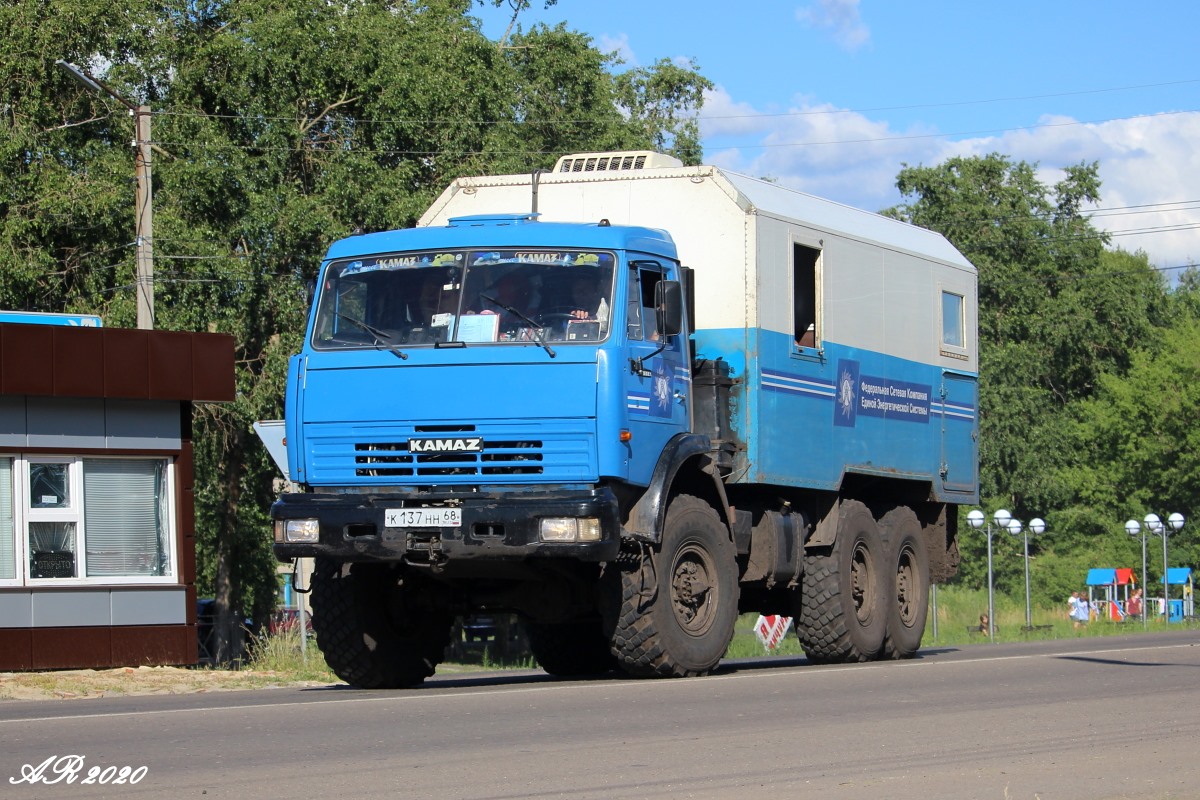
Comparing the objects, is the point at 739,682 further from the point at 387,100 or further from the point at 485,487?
the point at 387,100

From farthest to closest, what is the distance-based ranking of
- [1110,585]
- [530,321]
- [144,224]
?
1. [1110,585]
2. [144,224]
3. [530,321]

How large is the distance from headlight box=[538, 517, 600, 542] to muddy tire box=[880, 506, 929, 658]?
558 centimetres

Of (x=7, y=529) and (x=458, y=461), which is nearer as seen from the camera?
(x=458, y=461)

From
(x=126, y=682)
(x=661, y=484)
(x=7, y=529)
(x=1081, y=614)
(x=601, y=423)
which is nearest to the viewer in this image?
(x=601, y=423)

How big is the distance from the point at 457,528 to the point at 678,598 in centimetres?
209

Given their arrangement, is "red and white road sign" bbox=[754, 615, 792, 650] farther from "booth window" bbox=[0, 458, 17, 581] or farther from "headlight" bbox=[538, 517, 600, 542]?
"headlight" bbox=[538, 517, 600, 542]

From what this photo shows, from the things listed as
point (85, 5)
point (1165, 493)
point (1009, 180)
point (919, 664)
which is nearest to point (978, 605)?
point (1165, 493)

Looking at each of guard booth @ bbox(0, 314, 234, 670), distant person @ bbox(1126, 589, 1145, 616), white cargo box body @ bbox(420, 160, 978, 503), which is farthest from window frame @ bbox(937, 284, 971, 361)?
distant person @ bbox(1126, 589, 1145, 616)

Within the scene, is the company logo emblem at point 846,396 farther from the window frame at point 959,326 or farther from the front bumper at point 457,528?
the front bumper at point 457,528

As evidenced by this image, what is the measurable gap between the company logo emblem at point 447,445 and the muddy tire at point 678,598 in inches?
52.4

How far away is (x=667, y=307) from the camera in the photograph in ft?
42.1

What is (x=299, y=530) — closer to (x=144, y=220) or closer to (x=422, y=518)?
(x=422, y=518)

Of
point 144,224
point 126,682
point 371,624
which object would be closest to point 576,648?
point 371,624

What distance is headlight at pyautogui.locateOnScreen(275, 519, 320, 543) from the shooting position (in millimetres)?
12188
